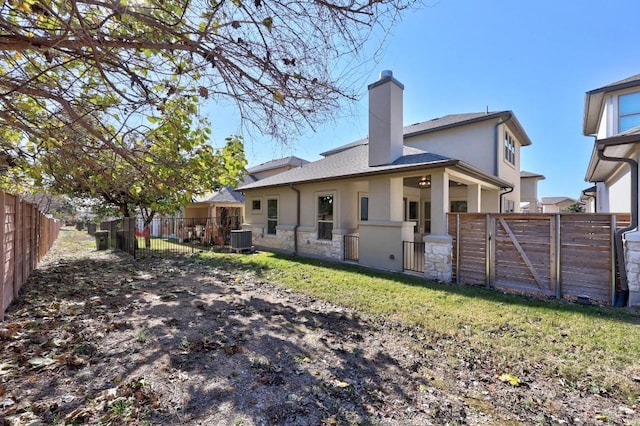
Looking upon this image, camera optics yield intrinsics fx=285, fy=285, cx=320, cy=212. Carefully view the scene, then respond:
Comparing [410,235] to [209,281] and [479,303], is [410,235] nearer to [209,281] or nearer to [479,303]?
[479,303]

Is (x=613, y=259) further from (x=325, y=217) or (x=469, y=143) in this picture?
(x=469, y=143)

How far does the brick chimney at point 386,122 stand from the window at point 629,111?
8.65 metres

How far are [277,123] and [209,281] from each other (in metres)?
5.49

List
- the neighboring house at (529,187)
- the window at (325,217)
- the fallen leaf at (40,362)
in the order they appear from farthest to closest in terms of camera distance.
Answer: the neighboring house at (529,187)
the window at (325,217)
the fallen leaf at (40,362)

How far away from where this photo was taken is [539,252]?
674 cm

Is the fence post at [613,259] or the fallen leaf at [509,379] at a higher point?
the fence post at [613,259]

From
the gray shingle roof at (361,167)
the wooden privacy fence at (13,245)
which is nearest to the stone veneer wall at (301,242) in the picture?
the gray shingle roof at (361,167)

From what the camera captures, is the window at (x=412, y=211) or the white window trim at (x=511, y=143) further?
the window at (x=412, y=211)

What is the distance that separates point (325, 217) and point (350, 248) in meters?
1.72

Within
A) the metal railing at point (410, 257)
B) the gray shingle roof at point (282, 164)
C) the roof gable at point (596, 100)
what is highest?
the roof gable at point (596, 100)

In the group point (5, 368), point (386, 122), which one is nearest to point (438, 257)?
point (386, 122)

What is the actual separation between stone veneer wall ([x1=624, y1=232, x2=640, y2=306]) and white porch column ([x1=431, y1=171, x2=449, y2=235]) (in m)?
3.51

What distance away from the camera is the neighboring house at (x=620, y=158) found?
5.70 meters

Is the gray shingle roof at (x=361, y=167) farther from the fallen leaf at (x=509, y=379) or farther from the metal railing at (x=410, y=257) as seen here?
the fallen leaf at (x=509, y=379)
